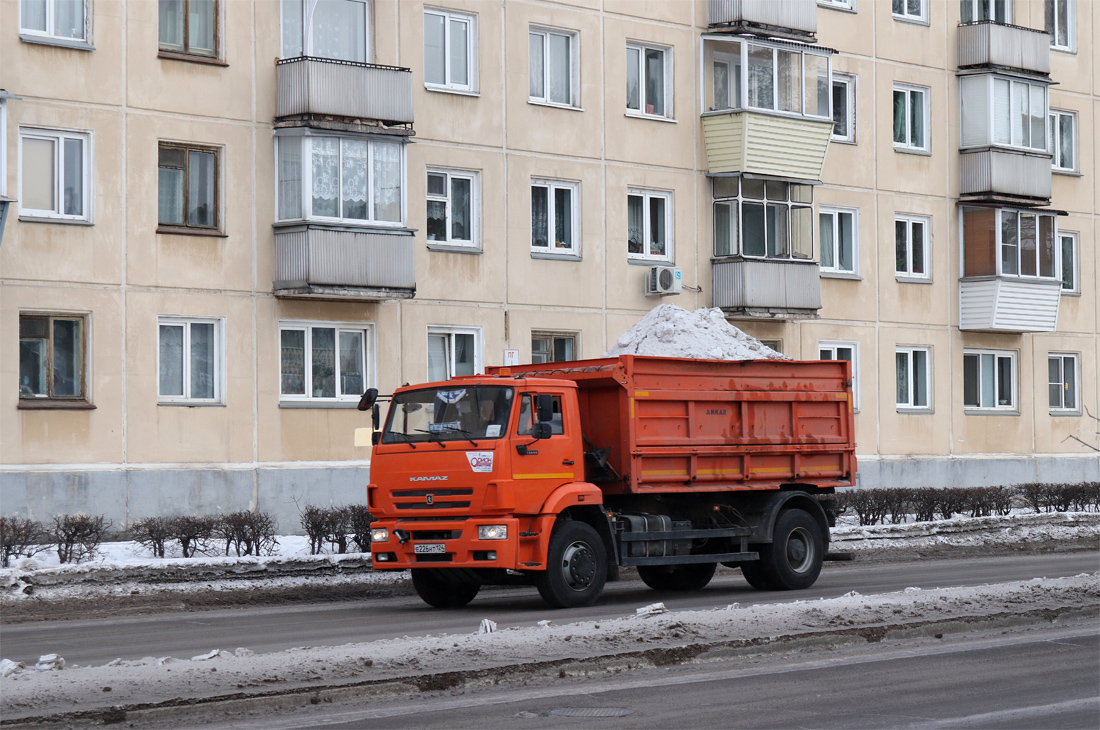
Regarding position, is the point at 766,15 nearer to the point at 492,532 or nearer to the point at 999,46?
the point at 999,46

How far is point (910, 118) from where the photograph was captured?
38.7m

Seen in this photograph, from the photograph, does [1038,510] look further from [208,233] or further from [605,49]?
[208,233]

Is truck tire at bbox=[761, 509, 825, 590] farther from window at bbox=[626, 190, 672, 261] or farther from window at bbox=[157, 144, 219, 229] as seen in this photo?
window at bbox=[626, 190, 672, 261]

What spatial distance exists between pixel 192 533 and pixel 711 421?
23.6 feet

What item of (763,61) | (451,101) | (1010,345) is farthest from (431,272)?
(1010,345)

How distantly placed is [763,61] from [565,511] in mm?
19957

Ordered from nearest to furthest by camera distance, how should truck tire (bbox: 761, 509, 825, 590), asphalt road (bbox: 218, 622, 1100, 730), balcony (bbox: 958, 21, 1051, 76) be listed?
1. asphalt road (bbox: 218, 622, 1100, 730)
2. truck tire (bbox: 761, 509, 825, 590)
3. balcony (bbox: 958, 21, 1051, 76)

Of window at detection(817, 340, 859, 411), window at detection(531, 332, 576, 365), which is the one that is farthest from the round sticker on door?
window at detection(817, 340, 859, 411)

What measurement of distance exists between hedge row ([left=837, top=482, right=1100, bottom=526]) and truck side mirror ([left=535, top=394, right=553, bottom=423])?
42.1 feet

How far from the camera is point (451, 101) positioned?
30.6 metres

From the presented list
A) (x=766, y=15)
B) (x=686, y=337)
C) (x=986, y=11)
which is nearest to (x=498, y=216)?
→ (x=686, y=337)

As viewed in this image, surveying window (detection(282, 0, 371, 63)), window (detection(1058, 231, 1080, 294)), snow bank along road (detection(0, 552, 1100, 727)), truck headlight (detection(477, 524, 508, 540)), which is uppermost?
window (detection(282, 0, 371, 63))

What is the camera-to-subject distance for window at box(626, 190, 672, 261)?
33.5 m

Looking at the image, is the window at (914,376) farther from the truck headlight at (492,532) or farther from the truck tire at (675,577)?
the truck headlight at (492,532)
